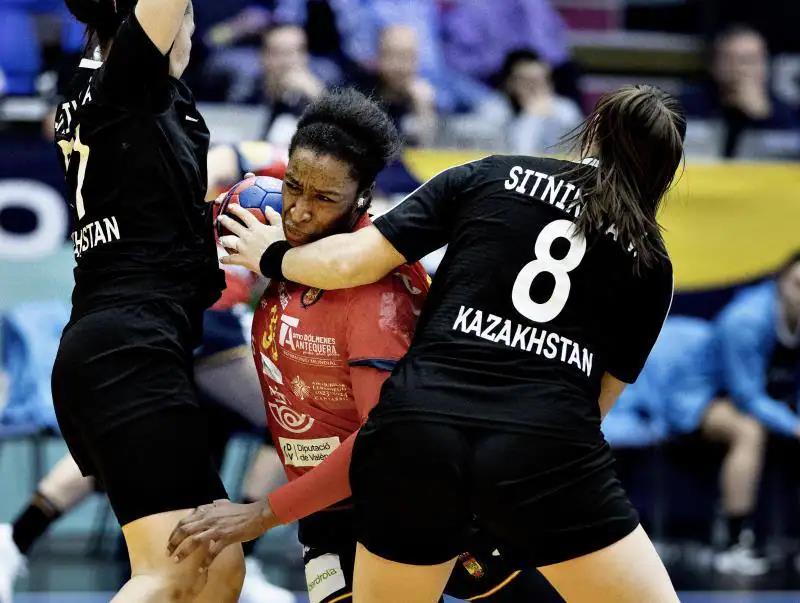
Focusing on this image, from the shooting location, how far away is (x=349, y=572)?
10.6 ft

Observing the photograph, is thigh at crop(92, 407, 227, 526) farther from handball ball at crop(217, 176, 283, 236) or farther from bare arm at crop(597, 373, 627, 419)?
bare arm at crop(597, 373, 627, 419)

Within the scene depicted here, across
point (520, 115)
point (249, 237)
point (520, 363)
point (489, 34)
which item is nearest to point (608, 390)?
point (520, 363)

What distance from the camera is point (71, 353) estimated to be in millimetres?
3035

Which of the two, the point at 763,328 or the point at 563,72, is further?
the point at 563,72

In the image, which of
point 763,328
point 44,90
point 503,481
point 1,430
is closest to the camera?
point 503,481

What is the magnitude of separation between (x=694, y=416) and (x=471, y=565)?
3798 mm

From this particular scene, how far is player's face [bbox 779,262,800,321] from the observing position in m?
6.76

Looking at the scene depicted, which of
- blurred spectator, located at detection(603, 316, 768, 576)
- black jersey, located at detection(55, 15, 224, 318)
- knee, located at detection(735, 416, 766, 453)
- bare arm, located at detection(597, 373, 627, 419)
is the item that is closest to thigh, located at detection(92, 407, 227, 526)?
black jersey, located at detection(55, 15, 224, 318)

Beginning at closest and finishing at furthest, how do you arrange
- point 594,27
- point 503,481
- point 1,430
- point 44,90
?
point 503,481
point 1,430
point 44,90
point 594,27

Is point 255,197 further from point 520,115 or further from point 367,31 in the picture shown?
point 367,31

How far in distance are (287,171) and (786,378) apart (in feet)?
14.8

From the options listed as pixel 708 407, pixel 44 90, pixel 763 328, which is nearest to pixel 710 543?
pixel 708 407

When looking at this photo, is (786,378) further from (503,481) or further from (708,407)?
(503,481)

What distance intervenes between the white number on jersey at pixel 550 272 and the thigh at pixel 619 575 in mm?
503
